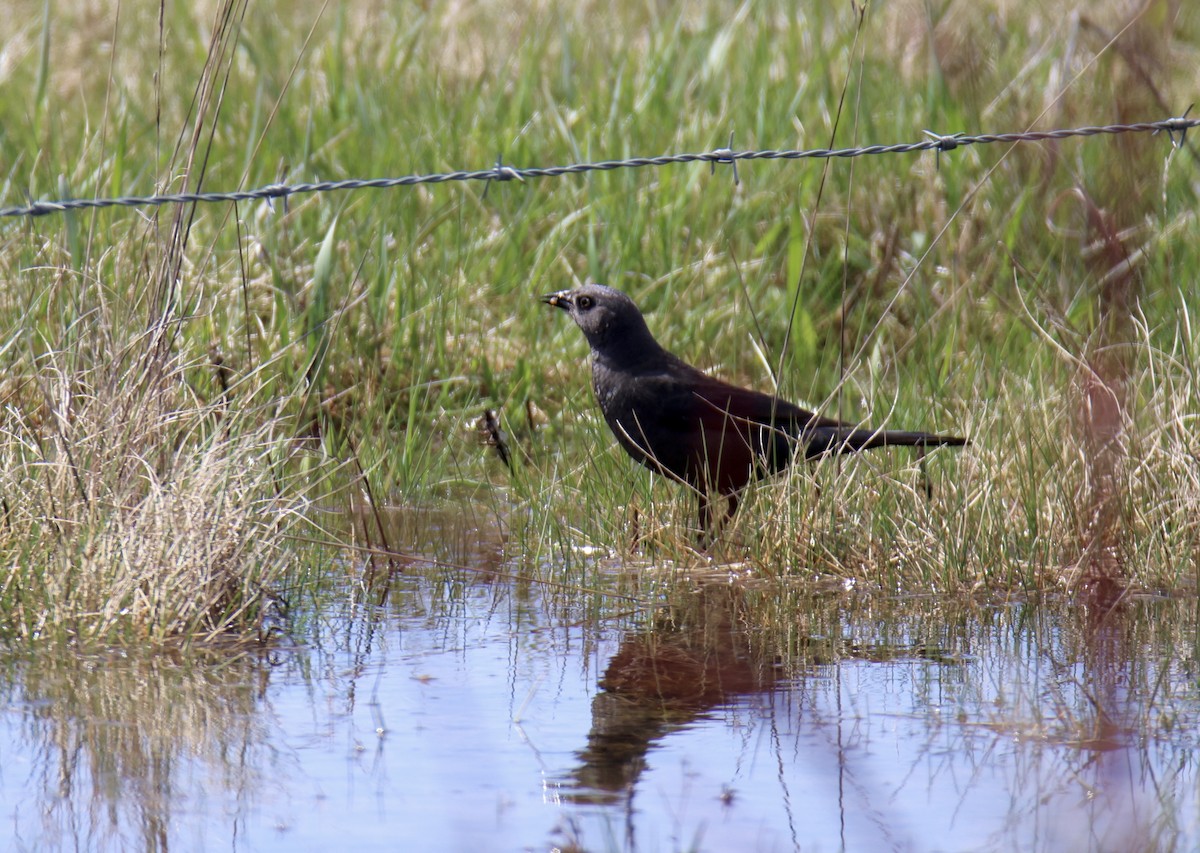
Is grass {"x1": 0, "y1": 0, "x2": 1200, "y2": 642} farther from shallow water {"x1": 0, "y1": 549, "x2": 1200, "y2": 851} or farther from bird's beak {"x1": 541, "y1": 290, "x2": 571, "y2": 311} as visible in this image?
bird's beak {"x1": 541, "y1": 290, "x2": 571, "y2": 311}

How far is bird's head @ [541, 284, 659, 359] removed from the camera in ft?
17.5

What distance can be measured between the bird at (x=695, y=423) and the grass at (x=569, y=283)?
115 millimetres

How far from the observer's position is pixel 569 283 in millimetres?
6688

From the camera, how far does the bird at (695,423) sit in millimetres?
4910

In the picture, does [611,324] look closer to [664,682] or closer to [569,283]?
[569,283]

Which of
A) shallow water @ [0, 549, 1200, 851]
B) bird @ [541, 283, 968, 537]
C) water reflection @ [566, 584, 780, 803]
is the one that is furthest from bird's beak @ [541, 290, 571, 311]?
shallow water @ [0, 549, 1200, 851]

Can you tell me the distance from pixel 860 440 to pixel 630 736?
1.93 m

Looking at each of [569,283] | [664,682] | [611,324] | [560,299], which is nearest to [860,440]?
[611,324]

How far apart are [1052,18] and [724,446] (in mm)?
4734

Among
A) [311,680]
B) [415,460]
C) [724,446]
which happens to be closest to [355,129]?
[415,460]

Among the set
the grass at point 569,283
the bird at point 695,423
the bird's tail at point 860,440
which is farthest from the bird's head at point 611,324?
the bird's tail at point 860,440

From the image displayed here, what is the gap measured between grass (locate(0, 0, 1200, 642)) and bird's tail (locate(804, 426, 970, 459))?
0.09 meters

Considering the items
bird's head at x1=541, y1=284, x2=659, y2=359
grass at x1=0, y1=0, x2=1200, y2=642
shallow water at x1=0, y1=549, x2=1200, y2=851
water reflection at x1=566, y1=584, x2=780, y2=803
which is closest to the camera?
shallow water at x1=0, y1=549, x2=1200, y2=851

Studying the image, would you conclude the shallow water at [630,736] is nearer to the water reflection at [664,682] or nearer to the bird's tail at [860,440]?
the water reflection at [664,682]
